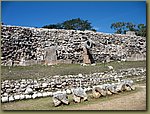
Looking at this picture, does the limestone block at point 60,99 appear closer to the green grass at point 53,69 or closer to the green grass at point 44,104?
the green grass at point 44,104

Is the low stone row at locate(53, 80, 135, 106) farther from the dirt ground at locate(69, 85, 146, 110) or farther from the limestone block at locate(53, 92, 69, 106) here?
the dirt ground at locate(69, 85, 146, 110)

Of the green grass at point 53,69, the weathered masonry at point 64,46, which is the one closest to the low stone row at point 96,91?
the green grass at point 53,69

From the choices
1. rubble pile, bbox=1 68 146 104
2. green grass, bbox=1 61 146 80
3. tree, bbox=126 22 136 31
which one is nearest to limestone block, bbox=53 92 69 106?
rubble pile, bbox=1 68 146 104

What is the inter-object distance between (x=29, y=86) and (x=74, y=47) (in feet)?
12.3

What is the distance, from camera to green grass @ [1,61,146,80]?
6.62 metres

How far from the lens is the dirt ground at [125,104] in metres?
5.76

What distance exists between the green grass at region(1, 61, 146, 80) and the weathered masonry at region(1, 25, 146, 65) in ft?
0.89

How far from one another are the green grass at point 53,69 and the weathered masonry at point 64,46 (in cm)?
27

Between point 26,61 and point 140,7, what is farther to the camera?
point 26,61

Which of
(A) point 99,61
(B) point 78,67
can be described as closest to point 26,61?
(B) point 78,67

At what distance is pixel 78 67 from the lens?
7.97 meters

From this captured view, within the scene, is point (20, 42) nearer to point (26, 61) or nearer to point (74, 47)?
point (26, 61)

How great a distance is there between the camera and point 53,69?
7484 millimetres

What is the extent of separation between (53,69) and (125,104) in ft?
7.37
